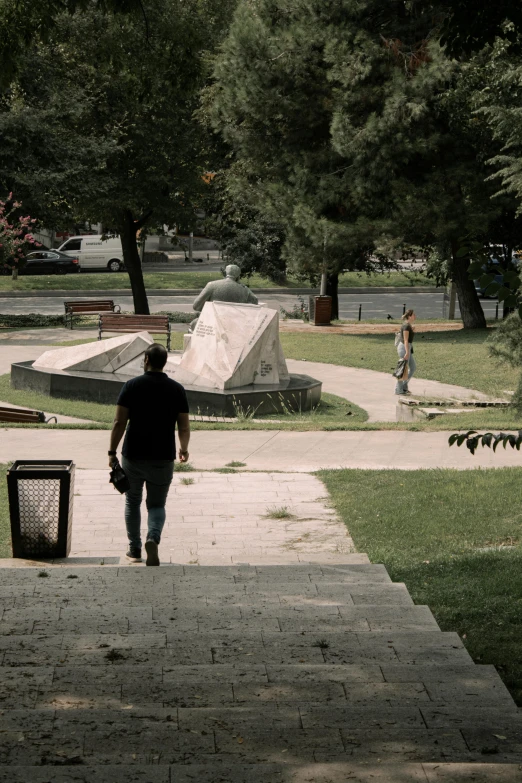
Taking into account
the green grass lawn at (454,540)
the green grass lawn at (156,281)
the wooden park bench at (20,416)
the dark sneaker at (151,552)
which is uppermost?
the dark sneaker at (151,552)

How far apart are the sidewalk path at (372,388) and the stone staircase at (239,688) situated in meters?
10.4

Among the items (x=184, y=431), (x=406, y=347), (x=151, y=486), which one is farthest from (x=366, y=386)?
(x=151, y=486)

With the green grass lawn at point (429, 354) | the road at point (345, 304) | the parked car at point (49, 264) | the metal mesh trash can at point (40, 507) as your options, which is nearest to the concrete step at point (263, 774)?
the metal mesh trash can at point (40, 507)

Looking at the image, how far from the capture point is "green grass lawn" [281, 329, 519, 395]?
19469 millimetres

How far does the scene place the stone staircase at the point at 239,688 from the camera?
3.18 meters

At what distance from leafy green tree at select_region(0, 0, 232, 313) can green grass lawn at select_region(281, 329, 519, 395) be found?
6964mm

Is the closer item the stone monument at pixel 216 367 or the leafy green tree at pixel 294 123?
the stone monument at pixel 216 367

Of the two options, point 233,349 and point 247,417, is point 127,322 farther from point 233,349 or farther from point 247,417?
point 247,417

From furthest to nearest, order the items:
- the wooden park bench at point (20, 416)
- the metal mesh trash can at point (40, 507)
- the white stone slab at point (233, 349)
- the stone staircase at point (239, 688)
Result: 1. the white stone slab at point (233, 349)
2. the wooden park bench at point (20, 416)
3. the metal mesh trash can at point (40, 507)
4. the stone staircase at point (239, 688)

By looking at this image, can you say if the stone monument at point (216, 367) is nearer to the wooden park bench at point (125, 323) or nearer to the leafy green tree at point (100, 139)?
the wooden park bench at point (125, 323)

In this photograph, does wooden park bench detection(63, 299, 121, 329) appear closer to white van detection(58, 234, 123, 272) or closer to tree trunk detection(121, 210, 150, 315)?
tree trunk detection(121, 210, 150, 315)

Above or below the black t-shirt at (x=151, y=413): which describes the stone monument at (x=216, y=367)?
below

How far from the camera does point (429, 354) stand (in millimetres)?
22562

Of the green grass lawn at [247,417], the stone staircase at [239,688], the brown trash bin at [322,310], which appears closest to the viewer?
the stone staircase at [239,688]
